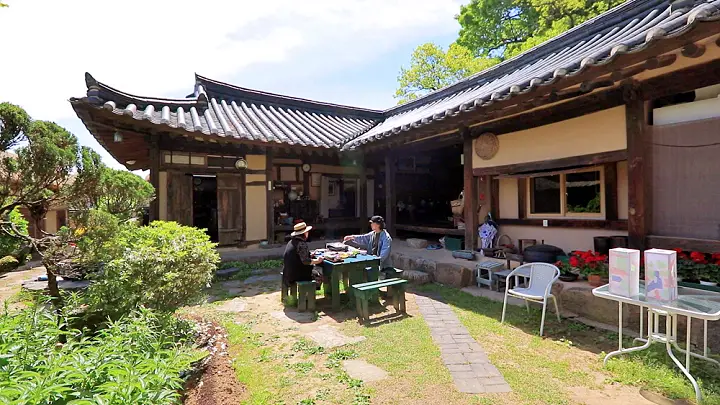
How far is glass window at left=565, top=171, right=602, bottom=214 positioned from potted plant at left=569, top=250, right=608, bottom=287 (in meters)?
1.58

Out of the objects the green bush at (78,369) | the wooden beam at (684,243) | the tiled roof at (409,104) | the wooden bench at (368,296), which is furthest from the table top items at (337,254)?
the wooden beam at (684,243)

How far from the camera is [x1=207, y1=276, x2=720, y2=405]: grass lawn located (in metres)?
2.94

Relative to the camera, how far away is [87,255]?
12.2ft

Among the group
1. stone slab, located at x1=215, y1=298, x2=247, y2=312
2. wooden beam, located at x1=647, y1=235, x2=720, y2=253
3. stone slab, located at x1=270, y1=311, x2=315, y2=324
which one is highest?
Result: wooden beam, located at x1=647, y1=235, x2=720, y2=253

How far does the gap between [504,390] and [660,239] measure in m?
3.47

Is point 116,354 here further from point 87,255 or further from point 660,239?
point 660,239

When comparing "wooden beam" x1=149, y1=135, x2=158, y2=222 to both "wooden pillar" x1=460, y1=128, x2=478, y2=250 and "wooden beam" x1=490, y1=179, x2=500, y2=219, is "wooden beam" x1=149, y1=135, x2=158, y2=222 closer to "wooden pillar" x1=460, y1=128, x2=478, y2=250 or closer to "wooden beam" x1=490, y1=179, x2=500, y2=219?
"wooden pillar" x1=460, y1=128, x2=478, y2=250

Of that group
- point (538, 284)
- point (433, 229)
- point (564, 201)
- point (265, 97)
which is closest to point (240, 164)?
point (265, 97)

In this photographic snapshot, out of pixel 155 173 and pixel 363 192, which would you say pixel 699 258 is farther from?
pixel 155 173

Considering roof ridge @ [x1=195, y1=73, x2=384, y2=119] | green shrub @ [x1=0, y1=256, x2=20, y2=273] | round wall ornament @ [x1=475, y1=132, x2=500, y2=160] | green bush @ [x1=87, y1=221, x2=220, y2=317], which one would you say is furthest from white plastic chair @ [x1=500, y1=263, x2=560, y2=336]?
green shrub @ [x1=0, y1=256, x2=20, y2=273]

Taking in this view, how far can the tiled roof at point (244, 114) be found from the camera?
7.35m

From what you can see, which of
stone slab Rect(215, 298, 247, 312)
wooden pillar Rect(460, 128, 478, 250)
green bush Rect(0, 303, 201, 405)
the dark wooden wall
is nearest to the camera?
green bush Rect(0, 303, 201, 405)

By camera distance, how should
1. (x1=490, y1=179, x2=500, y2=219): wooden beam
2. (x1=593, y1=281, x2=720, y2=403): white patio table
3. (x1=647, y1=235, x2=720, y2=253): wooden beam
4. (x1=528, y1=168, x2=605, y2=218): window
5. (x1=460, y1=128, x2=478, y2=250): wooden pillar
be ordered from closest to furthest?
1. (x1=593, y1=281, x2=720, y2=403): white patio table
2. (x1=647, y1=235, x2=720, y2=253): wooden beam
3. (x1=528, y1=168, x2=605, y2=218): window
4. (x1=460, y1=128, x2=478, y2=250): wooden pillar
5. (x1=490, y1=179, x2=500, y2=219): wooden beam

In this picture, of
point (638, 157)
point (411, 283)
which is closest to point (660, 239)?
point (638, 157)
